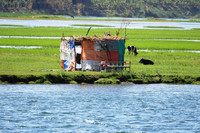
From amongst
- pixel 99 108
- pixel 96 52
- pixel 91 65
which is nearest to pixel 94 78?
pixel 91 65

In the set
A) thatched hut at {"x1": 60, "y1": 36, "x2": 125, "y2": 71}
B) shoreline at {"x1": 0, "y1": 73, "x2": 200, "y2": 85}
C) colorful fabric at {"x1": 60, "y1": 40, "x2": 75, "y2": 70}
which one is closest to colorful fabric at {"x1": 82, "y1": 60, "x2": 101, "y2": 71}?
thatched hut at {"x1": 60, "y1": 36, "x2": 125, "y2": 71}

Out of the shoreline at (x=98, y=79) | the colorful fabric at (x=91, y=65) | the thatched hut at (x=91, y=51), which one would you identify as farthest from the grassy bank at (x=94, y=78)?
the thatched hut at (x=91, y=51)

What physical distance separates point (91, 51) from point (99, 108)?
10.4 m

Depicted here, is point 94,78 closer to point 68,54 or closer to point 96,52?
point 96,52

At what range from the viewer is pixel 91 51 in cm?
3641

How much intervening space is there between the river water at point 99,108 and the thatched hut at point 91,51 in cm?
436

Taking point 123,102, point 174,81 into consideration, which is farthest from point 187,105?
point 174,81

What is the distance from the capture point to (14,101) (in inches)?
1099

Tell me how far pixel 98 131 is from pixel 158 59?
2586cm

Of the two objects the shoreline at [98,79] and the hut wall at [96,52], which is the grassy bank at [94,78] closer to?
the shoreline at [98,79]

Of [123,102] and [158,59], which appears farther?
[158,59]

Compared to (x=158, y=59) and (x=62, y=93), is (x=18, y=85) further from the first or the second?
(x=158, y=59)

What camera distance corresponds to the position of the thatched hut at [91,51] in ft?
119

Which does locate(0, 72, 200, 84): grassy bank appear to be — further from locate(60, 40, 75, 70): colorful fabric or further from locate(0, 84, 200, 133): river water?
locate(60, 40, 75, 70): colorful fabric
